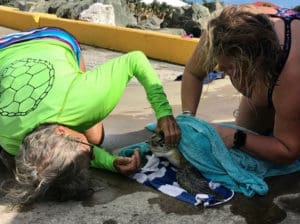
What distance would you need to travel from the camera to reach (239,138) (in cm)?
307

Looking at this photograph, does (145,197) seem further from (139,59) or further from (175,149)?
(139,59)

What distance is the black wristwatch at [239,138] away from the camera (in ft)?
10.0

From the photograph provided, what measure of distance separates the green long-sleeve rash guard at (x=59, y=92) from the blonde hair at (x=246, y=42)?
61cm

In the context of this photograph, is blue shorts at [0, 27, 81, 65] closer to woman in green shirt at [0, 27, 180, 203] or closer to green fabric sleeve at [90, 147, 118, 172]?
woman in green shirt at [0, 27, 180, 203]

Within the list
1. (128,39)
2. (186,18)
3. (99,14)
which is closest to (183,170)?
(128,39)

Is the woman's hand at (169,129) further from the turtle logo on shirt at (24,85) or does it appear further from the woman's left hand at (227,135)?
the turtle logo on shirt at (24,85)

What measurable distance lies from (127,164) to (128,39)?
5.22 m

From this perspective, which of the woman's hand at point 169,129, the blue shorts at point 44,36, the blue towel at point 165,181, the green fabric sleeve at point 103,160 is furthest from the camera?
→ the blue shorts at point 44,36

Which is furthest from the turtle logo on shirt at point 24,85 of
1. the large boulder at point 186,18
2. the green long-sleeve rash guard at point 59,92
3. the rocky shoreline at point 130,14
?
the large boulder at point 186,18

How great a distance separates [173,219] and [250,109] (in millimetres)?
1074

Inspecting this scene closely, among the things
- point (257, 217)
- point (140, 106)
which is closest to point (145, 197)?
point (257, 217)

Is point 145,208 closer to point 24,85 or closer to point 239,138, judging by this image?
point 239,138

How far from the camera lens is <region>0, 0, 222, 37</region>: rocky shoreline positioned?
10.1 metres

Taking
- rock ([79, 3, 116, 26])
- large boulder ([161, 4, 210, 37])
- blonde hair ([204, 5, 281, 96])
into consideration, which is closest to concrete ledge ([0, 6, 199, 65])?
rock ([79, 3, 116, 26])
